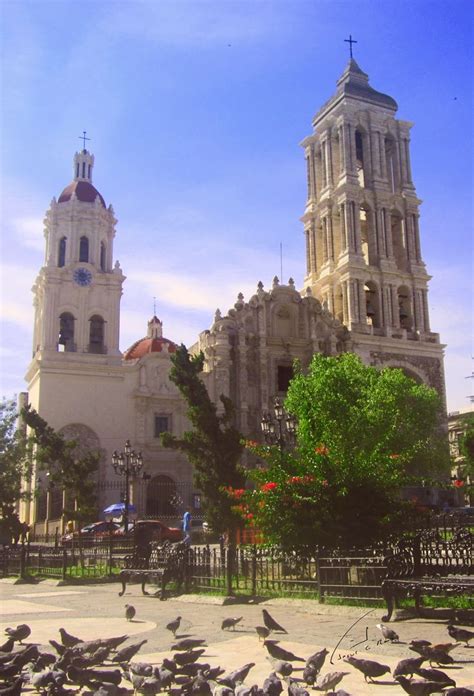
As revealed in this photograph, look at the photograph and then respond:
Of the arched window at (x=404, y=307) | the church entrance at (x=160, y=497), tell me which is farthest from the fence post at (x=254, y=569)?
the arched window at (x=404, y=307)

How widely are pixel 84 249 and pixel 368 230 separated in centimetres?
1774

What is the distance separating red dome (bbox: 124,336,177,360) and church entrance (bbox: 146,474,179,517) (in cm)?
984

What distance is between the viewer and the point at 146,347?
46.0 metres

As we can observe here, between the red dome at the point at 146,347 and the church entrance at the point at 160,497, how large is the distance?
9837 mm

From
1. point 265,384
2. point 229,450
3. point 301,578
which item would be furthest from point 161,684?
point 265,384

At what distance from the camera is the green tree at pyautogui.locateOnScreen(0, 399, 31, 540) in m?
26.1

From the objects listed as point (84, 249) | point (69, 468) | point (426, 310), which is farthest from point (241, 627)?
point (426, 310)

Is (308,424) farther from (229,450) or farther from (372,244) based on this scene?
(372,244)

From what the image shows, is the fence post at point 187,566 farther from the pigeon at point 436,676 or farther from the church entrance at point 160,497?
the church entrance at point 160,497

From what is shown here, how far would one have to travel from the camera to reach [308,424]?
13711 millimetres

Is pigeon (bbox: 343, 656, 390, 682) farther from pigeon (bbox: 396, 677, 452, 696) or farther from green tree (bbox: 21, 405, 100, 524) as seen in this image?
green tree (bbox: 21, 405, 100, 524)

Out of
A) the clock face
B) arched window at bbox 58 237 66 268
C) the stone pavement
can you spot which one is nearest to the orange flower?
the stone pavement

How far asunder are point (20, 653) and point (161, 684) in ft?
4.28

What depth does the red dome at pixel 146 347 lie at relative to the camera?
44987 millimetres
